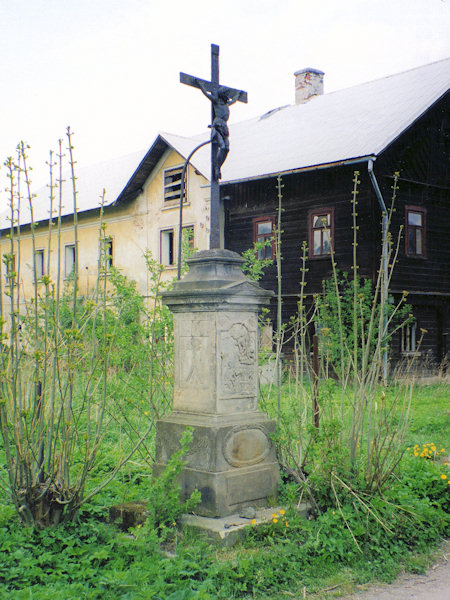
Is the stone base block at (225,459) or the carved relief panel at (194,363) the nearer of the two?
the stone base block at (225,459)

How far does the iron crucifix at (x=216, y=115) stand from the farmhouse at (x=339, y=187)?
30.7 feet

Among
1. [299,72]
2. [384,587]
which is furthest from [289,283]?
→ [384,587]

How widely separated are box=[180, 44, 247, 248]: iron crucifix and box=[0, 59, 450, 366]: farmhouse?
9369mm

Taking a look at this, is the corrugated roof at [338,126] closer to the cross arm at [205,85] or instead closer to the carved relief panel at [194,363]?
the cross arm at [205,85]

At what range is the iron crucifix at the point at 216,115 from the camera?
5762mm

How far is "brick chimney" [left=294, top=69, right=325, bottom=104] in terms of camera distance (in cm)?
2281

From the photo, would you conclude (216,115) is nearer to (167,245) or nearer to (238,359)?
(238,359)

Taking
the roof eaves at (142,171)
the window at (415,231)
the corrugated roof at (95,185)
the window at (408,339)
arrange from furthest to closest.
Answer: the corrugated roof at (95,185) → the roof eaves at (142,171) → the window at (408,339) → the window at (415,231)

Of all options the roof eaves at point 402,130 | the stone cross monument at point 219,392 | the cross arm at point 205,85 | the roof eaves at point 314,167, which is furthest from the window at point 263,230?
the stone cross monument at point 219,392

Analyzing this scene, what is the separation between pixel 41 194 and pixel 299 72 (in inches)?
510

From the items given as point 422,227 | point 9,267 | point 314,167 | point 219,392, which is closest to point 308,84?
point 422,227

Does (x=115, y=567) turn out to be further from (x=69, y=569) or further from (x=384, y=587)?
(x=384, y=587)

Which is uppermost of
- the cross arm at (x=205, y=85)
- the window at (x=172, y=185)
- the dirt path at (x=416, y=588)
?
the window at (x=172, y=185)

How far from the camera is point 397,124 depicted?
53.2ft
